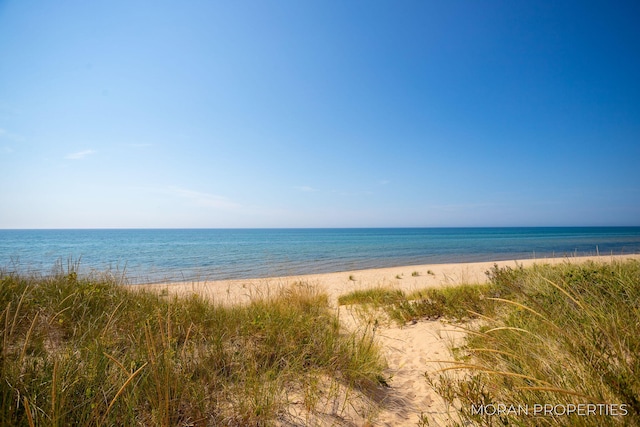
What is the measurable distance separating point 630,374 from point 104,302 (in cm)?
662

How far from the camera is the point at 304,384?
3.18 m

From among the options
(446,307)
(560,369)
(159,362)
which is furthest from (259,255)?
(560,369)

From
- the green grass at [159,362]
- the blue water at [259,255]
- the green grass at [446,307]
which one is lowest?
the blue water at [259,255]

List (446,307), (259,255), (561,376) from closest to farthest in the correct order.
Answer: (561,376), (446,307), (259,255)

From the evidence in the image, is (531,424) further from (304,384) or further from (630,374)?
(304,384)

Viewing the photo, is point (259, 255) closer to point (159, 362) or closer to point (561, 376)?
point (159, 362)

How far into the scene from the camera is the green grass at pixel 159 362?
2.07m

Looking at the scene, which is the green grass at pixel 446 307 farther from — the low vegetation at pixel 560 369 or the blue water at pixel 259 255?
the blue water at pixel 259 255

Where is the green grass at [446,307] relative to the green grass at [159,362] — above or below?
below

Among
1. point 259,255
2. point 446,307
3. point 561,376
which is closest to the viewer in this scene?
point 561,376

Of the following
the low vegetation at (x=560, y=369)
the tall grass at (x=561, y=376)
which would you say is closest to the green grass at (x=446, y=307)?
the low vegetation at (x=560, y=369)

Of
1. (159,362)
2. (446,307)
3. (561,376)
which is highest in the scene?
(159,362)

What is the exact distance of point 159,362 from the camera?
2484 millimetres

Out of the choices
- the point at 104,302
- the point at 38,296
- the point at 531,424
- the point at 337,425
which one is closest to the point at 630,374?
the point at 531,424
